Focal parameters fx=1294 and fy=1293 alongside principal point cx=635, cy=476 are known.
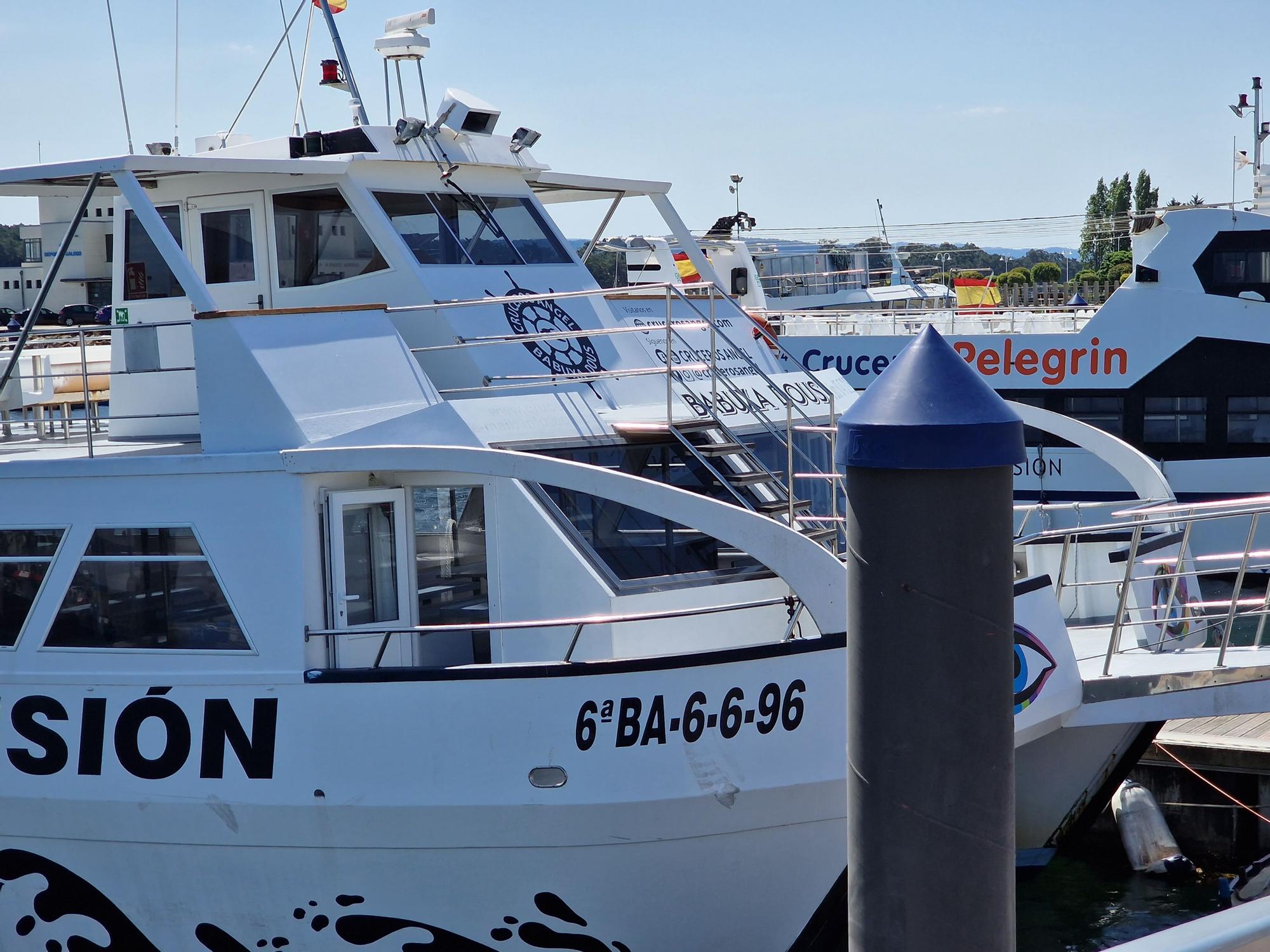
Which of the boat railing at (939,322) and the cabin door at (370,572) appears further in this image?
the boat railing at (939,322)

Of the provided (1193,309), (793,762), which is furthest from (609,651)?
(1193,309)

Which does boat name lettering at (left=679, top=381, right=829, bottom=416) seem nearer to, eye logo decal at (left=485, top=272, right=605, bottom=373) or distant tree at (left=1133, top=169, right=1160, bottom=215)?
eye logo decal at (left=485, top=272, right=605, bottom=373)

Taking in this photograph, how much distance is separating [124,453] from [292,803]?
2.28 metres

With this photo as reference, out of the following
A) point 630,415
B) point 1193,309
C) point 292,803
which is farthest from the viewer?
point 1193,309

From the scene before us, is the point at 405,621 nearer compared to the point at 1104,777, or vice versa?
the point at 405,621

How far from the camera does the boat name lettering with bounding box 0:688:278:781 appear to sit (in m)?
6.36

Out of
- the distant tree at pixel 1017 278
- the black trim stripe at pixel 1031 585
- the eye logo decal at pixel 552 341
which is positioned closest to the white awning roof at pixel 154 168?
the eye logo decal at pixel 552 341

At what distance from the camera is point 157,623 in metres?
6.76

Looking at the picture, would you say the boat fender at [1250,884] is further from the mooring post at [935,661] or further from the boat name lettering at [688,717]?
the mooring post at [935,661]

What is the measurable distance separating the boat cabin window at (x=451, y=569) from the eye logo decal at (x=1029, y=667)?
2.85 meters

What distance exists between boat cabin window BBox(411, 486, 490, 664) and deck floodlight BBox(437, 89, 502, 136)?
314cm

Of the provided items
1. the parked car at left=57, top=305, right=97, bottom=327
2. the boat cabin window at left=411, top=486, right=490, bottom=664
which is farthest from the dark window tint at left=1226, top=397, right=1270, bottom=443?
the parked car at left=57, top=305, right=97, bottom=327

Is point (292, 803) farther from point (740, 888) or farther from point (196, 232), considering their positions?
point (196, 232)

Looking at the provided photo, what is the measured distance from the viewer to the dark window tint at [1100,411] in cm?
2044
